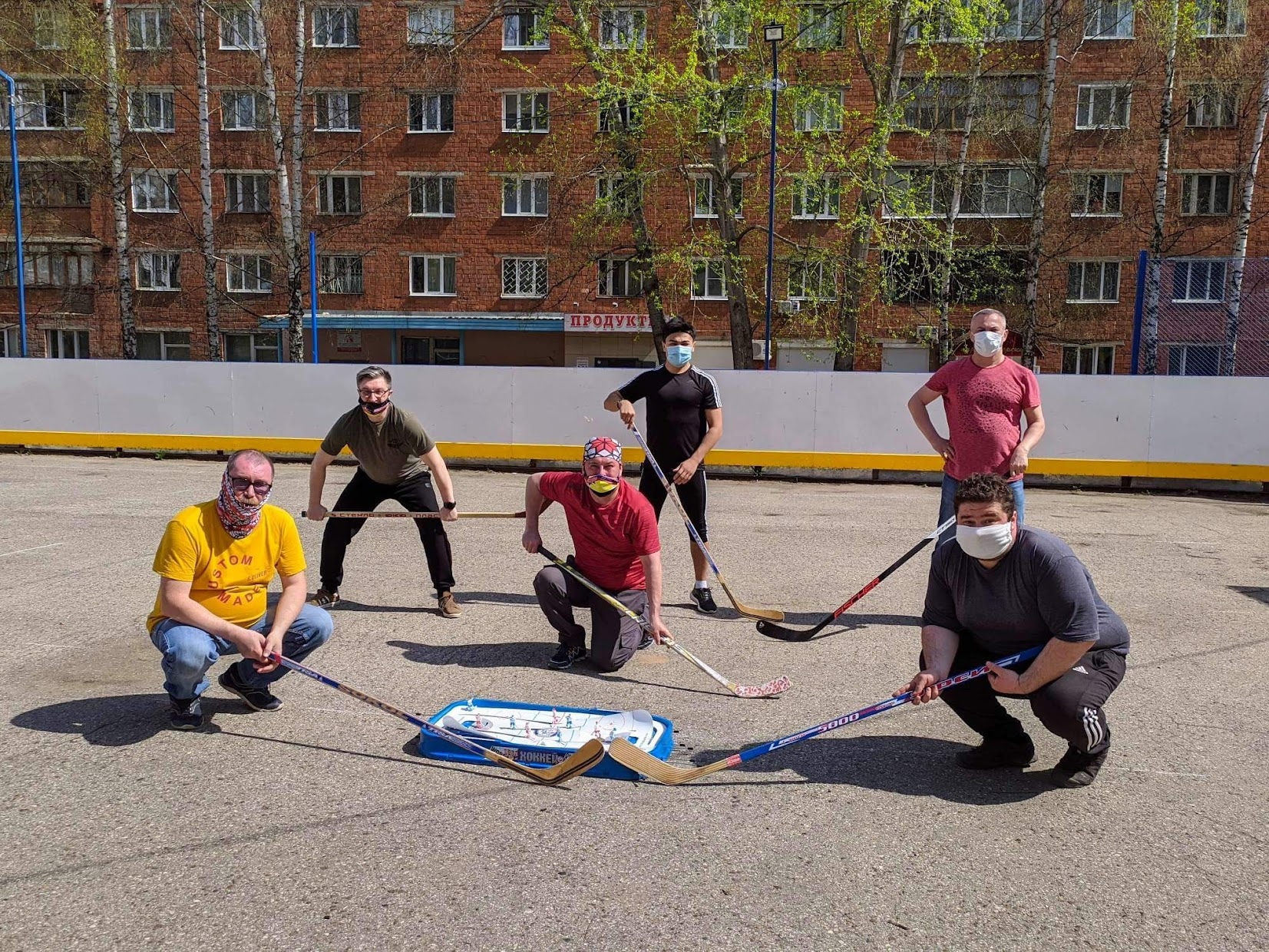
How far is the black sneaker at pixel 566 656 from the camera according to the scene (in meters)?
5.80

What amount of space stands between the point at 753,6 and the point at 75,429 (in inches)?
599

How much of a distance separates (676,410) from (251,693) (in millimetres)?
3358

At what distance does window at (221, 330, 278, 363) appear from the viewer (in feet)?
127

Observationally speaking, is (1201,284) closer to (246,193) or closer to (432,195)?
(432,195)

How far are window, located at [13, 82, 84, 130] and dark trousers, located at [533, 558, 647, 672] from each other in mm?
35834

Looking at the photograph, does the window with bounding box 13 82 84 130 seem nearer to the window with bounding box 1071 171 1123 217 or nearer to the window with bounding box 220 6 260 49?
the window with bounding box 220 6 260 49

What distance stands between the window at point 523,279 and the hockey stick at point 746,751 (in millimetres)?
34196

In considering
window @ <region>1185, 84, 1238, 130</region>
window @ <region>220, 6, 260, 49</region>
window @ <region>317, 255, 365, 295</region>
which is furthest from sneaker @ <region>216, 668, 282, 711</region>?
window @ <region>317, 255, 365, 295</region>

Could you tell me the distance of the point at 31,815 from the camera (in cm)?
376

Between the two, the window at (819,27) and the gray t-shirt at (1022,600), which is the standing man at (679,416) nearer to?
the gray t-shirt at (1022,600)

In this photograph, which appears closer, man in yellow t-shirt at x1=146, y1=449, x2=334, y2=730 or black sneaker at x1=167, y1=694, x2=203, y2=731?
man in yellow t-shirt at x1=146, y1=449, x2=334, y2=730

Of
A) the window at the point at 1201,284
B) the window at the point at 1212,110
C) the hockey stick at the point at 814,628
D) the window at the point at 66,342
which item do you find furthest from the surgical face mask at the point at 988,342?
the window at the point at 66,342

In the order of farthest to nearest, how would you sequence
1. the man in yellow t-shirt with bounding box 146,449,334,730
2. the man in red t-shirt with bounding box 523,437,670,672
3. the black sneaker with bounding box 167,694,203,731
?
1. the man in red t-shirt with bounding box 523,437,670,672
2. the black sneaker with bounding box 167,694,203,731
3. the man in yellow t-shirt with bounding box 146,449,334,730

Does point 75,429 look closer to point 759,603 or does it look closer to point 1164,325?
point 759,603
